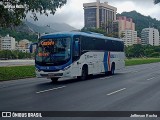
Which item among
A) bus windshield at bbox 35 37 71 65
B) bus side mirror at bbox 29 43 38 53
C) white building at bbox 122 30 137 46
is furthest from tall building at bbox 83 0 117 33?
bus windshield at bbox 35 37 71 65

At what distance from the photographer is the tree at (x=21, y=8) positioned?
2109 centimetres

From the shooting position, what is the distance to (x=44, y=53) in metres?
20.6

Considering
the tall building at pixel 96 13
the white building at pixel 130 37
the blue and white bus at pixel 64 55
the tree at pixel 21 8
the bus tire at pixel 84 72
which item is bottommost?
the bus tire at pixel 84 72

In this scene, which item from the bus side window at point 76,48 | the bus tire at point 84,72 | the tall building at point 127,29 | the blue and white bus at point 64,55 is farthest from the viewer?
the tall building at point 127,29

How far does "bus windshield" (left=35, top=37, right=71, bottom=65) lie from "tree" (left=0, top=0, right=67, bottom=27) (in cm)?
243

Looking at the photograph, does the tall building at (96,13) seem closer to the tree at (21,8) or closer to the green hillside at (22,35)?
the green hillside at (22,35)

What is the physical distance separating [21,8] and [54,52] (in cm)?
372

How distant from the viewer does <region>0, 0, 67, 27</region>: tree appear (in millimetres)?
21094

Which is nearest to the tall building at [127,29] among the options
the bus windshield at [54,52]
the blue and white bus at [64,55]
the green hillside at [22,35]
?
the green hillside at [22,35]

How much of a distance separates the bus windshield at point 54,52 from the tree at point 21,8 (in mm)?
2427

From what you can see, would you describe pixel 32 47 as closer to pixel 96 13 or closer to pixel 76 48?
pixel 76 48

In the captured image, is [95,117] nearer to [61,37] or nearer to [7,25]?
[61,37]

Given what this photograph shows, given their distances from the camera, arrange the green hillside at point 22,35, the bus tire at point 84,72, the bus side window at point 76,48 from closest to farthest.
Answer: the bus side window at point 76,48 < the bus tire at point 84,72 < the green hillside at point 22,35

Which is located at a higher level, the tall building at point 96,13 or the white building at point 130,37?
the tall building at point 96,13
